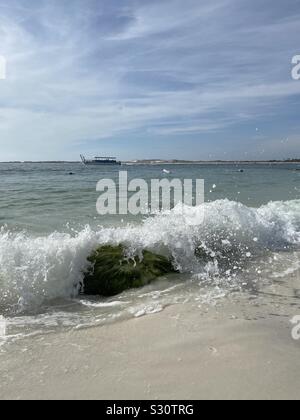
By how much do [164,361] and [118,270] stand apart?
3.04 metres

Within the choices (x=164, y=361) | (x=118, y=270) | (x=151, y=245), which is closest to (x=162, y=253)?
(x=151, y=245)

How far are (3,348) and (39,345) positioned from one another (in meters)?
0.38

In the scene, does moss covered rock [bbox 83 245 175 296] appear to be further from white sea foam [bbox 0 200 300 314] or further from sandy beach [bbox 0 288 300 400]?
sandy beach [bbox 0 288 300 400]

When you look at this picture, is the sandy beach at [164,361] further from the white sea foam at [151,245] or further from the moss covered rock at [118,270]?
the white sea foam at [151,245]

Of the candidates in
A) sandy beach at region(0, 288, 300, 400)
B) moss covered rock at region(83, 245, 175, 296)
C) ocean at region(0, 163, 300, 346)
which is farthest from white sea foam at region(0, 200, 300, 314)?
sandy beach at region(0, 288, 300, 400)

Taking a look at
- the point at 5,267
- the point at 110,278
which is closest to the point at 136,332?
the point at 110,278

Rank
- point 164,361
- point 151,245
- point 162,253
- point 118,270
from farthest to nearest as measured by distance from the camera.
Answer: point 151,245, point 162,253, point 118,270, point 164,361

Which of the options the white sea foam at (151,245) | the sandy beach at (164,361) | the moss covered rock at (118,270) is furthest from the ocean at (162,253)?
the sandy beach at (164,361)

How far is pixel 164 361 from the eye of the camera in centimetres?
398

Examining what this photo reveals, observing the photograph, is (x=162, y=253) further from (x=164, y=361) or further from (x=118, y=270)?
(x=164, y=361)

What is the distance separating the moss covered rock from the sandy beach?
1.47 m

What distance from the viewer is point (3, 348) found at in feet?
14.4

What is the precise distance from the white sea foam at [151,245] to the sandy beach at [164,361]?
1.69 metres

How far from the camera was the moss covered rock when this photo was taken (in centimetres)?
652
